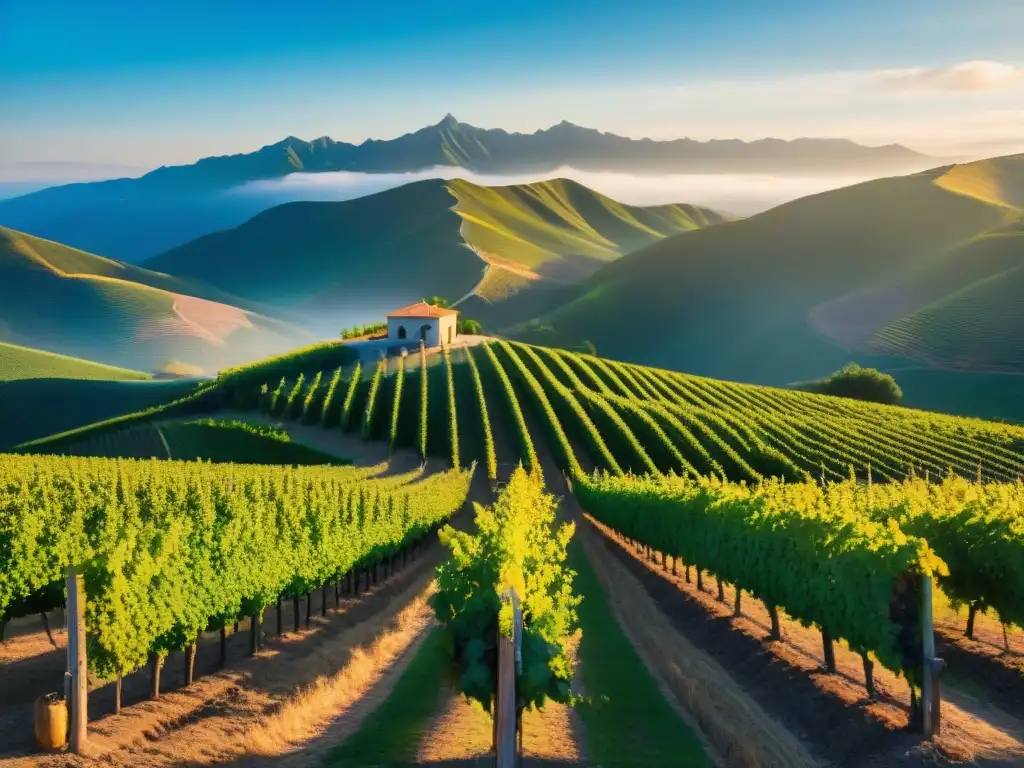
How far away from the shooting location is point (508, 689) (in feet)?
43.0

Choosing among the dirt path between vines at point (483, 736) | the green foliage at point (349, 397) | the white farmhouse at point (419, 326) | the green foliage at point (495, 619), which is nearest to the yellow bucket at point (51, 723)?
the dirt path between vines at point (483, 736)

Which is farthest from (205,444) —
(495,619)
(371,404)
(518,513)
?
(495,619)

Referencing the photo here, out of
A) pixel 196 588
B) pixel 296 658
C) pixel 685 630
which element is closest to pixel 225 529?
pixel 196 588

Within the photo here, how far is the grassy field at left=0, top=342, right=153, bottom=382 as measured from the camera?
139 meters

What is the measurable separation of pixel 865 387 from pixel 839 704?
101 m

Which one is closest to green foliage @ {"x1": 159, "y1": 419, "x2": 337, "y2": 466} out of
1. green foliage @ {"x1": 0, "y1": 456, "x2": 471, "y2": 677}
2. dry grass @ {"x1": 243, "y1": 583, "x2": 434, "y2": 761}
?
green foliage @ {"x1": 0, "y1": 456, "x2": 471, "y2": 677}

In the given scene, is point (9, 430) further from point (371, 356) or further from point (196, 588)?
point (196, 588)

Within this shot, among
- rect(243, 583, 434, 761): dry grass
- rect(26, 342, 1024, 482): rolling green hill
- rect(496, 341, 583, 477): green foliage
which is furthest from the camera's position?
rect(496, 341, 583, 477): green foliage

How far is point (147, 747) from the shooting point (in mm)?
15445

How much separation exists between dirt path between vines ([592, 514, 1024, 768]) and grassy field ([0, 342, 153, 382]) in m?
129

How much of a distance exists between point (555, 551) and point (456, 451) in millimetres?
53251

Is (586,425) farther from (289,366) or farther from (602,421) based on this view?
(289,366)

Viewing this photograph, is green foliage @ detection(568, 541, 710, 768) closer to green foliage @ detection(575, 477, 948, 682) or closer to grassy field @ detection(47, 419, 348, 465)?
green foliage @ detection(575, 477, 948, 682)

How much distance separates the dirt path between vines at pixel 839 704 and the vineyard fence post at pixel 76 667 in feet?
39.8
